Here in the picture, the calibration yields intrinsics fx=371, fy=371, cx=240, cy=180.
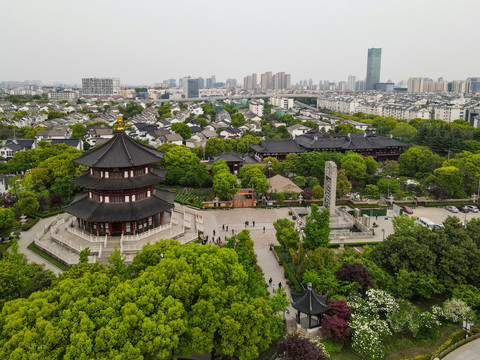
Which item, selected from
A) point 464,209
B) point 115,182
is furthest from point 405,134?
point 115,182

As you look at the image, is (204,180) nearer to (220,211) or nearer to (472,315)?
(220,211)

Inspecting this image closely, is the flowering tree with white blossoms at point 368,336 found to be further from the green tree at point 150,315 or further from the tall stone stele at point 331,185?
the tall stone stele at point 331,185

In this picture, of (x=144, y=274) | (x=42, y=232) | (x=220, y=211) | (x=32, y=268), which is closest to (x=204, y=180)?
(x=220, y=211)

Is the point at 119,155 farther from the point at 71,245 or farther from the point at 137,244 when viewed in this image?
the point at 71,245

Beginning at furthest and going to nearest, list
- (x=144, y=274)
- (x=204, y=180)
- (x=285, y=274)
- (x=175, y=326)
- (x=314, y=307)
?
(x=204, y=180)
(x=285, y=274)
(x=314, y=307)
(x=144, y=274)
(x=175, y=326)

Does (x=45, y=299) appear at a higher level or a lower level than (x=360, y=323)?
higher

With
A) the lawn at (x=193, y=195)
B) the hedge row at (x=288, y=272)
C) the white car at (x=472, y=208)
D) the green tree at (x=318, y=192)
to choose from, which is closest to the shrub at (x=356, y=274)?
the hedge row at (x=288, y=272)
